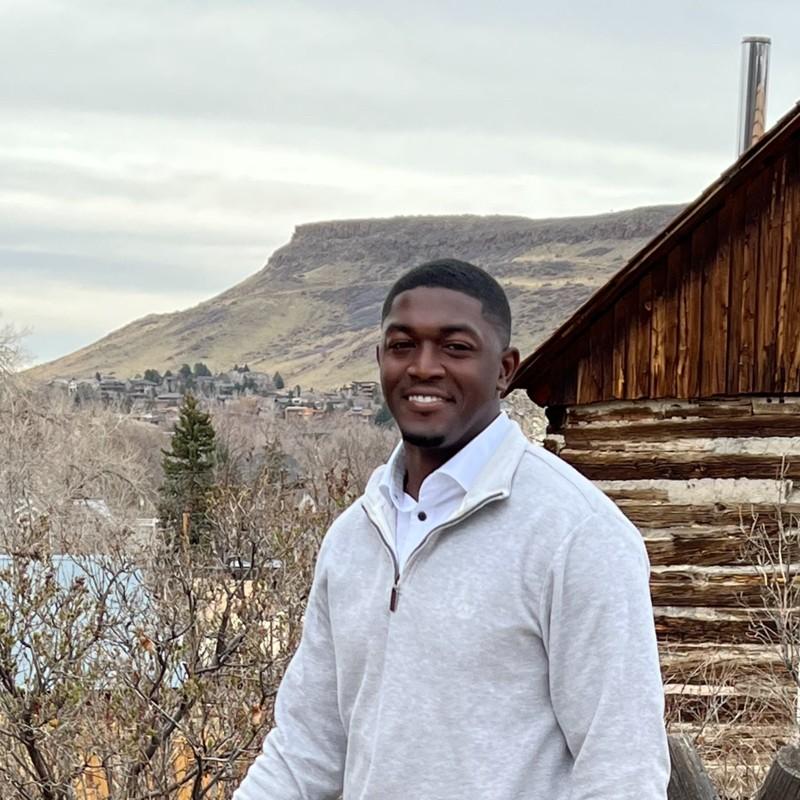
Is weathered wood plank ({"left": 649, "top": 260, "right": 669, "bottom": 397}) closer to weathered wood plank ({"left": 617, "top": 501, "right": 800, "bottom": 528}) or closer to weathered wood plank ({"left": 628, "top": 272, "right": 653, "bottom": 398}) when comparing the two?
weathered wood plank ({"left": 628, "top": 272, "right": 653, "bottom": 398})

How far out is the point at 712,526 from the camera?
1029 cm

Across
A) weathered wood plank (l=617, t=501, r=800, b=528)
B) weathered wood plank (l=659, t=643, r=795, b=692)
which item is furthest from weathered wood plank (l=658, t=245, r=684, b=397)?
weathered wood plank (l=659, t=643, r=795, b=692)

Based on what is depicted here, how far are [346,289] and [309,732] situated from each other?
172841 millimetres

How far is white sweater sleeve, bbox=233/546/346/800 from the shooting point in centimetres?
225

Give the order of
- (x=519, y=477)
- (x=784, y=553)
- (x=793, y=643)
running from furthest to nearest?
(x=784, y=553), (x=793, y=643), (x=519, y=477)

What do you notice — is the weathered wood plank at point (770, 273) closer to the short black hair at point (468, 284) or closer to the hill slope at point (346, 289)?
the short black hair at point (468, 284)

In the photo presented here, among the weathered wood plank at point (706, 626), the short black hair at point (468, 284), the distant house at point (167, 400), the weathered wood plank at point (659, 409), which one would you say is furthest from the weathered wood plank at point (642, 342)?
the distant house at point (167, 400)

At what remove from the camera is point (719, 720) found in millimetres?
10211

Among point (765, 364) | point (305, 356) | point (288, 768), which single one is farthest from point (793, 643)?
point (305, 356)

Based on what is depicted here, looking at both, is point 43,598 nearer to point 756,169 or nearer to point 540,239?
point 756,169

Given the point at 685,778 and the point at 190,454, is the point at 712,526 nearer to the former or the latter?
A: the point at 685,778

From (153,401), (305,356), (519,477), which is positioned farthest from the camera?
(305,356)

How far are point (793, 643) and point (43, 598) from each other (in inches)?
212

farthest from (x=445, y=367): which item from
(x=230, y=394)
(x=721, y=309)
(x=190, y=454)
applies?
(x=230, y=394)
